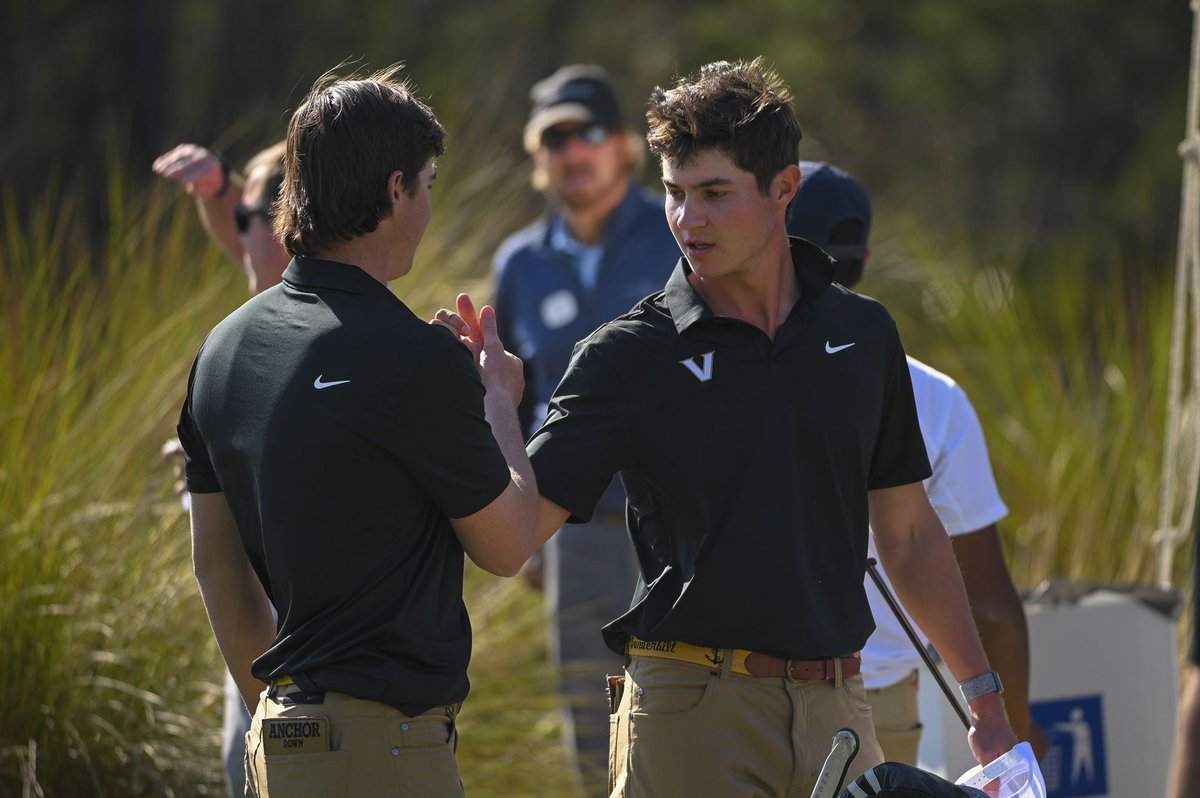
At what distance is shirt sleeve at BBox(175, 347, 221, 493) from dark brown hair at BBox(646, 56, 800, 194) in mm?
978

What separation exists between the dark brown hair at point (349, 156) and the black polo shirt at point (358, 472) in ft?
0.31

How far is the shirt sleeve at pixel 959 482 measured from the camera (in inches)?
147

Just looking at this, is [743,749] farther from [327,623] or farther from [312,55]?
[312,55]

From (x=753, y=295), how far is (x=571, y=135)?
3.19 meters

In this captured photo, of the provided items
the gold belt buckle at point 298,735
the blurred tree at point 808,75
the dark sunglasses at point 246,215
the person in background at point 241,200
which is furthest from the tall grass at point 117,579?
the blurred tree at point 808,75

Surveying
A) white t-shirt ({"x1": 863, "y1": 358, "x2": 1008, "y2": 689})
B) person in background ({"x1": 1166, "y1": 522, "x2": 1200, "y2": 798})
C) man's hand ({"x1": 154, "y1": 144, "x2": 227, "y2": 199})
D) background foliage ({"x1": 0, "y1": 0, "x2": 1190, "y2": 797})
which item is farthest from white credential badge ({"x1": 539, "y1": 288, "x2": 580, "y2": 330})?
person in background ({"x1": 1166, "y1": 522, "x2": 1200, "y2": 798})

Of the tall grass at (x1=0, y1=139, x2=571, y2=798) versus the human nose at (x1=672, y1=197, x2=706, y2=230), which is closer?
the human nose at (x1=672, y1=197, x2=706, y2=230)

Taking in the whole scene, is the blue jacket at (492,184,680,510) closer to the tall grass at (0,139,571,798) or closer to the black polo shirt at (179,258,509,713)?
the tall grass at (0,139,571,798)

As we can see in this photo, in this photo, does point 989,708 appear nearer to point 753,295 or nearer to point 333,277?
point 753,295

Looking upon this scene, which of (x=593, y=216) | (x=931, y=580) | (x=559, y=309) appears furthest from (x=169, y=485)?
(x=931, y=580)

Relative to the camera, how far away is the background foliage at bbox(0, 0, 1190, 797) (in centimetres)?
476

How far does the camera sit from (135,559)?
489 centimetres

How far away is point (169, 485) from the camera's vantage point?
5121 millimetres

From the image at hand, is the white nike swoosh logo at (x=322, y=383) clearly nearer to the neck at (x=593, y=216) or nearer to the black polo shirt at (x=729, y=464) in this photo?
the black polo shirt at (x=729, y=464)
